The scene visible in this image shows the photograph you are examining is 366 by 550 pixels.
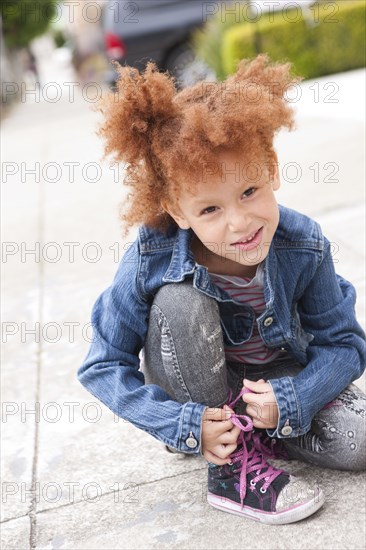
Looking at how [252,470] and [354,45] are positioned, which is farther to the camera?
[354,45]

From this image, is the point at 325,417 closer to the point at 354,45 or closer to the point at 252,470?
the point at 252,470

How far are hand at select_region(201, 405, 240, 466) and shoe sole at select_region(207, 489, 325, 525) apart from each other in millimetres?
144

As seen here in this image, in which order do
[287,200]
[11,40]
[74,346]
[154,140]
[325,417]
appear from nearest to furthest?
[154,140] → [325,417] → [74,346] → [287,200] → [11,40]

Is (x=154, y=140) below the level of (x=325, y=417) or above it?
above

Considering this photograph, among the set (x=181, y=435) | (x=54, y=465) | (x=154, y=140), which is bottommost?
(x=54, y=465)

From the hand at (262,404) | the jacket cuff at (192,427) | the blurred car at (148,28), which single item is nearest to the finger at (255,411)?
the hand at (262,404)

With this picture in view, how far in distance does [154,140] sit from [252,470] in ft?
2.71

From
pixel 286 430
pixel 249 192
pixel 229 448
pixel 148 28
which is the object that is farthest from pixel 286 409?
pixel 148 28

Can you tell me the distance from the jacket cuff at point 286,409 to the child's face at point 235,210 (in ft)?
0.99

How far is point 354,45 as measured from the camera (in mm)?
9938

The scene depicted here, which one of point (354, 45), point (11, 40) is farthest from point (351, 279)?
point (11, 40)

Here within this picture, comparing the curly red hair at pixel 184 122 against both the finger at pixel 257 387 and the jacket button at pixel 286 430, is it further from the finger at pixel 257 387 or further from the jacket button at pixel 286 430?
the jacket button at pixel 286 430

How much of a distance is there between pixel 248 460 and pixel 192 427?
206mm

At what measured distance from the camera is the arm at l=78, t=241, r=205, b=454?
71.1 inches
